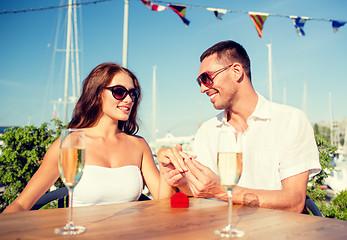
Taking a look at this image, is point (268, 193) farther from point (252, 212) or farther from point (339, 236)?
point (339, 236)

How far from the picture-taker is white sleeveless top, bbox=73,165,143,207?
8.01 ft

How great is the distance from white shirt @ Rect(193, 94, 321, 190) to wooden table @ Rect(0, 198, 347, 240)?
831 mm

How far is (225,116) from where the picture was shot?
297 cm

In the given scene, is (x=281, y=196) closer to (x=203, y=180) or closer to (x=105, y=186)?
(x=203, y=180)

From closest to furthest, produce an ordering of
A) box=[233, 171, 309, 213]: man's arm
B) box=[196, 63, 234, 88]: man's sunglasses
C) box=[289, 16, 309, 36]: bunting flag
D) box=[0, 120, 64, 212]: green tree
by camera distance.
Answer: box=[233, 171, 309, 213]: man's arm
box=[196, 63, 234, 88]: man's sunglasses
box=[0, 120, 64, 212]: green tree
box=[289, 16, 309, 36]: bunting flag

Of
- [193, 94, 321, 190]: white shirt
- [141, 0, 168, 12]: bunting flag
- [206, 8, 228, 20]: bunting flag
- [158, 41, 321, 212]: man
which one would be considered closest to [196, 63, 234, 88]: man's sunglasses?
[158, 41, 321, 212]: man

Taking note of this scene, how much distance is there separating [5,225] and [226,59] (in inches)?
92.2

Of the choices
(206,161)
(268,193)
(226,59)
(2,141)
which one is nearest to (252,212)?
(268,193)

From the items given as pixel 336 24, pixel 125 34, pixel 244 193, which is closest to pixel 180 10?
pixel 125 34

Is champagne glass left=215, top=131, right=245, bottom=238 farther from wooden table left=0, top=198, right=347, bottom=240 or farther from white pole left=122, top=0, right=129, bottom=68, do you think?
white pole left=122, top=0, right=129, bottom=68

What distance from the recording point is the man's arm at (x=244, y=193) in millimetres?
1660

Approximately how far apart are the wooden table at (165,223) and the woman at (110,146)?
34.6 inches

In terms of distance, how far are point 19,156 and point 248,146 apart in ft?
11.4

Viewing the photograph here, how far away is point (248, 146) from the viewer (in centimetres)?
252
